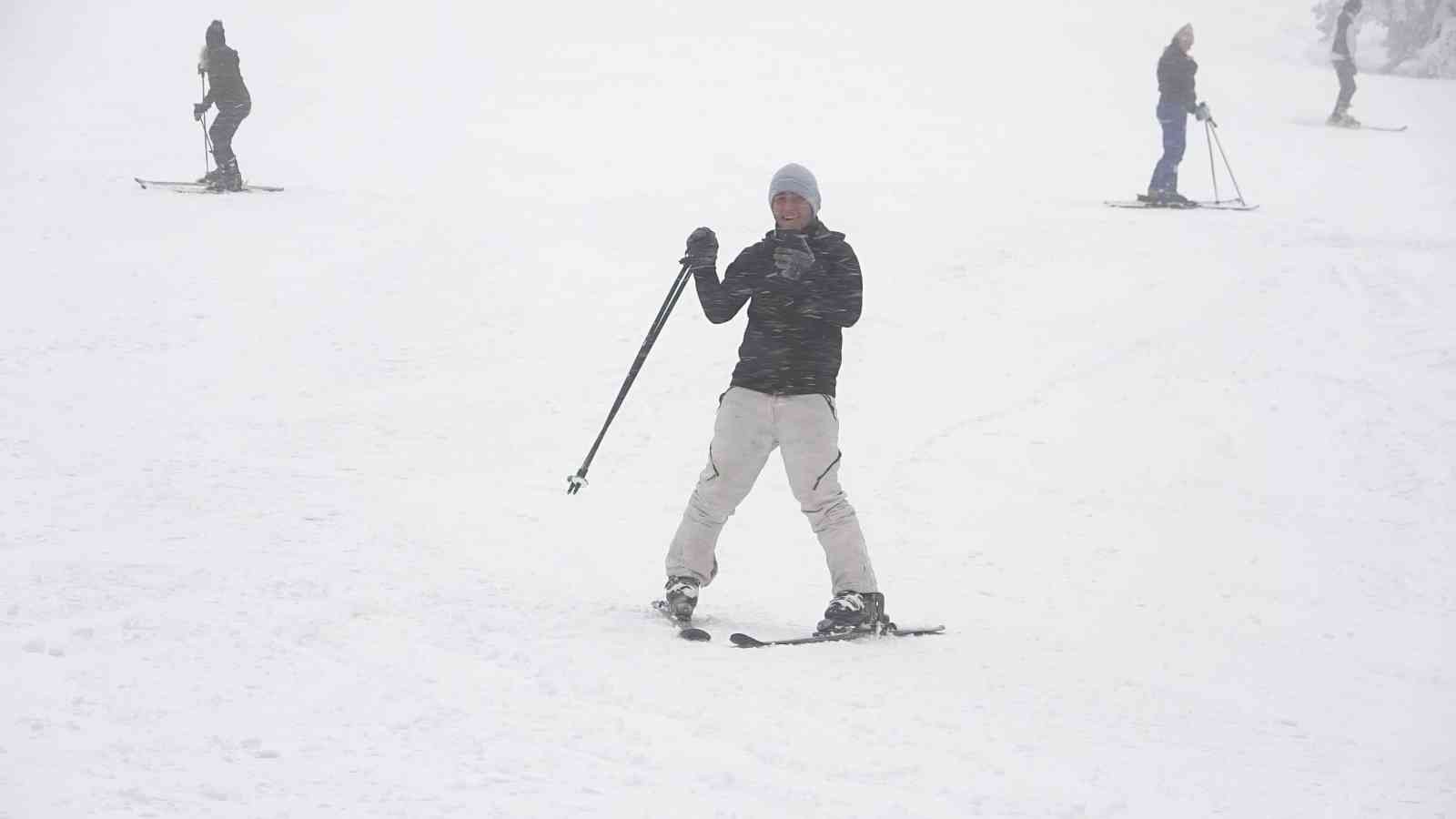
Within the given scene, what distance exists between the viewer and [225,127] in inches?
577

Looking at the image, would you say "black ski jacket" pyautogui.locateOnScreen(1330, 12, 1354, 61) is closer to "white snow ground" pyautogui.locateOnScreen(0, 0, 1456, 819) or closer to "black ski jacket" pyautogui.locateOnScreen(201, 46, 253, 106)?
"white snow ground" pyautogui.locateOnScreen(0, 0, 1456, 819)

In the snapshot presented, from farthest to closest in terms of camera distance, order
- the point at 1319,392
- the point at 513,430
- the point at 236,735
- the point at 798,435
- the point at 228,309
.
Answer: the point at 228,309 → the point at 1319,392 → the point at 513,430 → the point at 798,435 → the point at 236,735

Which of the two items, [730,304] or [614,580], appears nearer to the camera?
[730,304]

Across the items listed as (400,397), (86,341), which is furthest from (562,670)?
(86,341)

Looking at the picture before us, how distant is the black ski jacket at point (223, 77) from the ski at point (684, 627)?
11482 mm

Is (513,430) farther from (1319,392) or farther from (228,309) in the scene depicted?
(1319,392)

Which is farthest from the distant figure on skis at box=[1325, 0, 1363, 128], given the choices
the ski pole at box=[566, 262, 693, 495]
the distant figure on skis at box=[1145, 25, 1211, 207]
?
the ski pole at box=[566, 262, 693, 495]

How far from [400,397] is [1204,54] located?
2747 cm

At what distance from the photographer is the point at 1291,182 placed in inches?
638

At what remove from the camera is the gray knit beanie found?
5.05m

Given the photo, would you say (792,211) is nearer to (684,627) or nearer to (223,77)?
(684,627)

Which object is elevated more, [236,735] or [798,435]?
[798,435]

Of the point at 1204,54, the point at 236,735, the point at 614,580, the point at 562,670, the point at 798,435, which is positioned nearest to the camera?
the point at 236,735

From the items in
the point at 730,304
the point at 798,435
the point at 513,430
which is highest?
the point at 730,304
